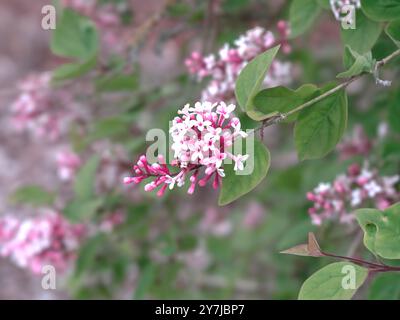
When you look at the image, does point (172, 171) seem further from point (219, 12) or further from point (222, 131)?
point (219, 12)

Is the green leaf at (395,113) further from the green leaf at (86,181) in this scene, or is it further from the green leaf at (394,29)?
the green leaf at (86,181)

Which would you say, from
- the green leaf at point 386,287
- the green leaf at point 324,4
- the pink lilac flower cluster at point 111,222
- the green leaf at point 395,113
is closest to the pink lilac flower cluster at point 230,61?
the green leaf at point 324,4

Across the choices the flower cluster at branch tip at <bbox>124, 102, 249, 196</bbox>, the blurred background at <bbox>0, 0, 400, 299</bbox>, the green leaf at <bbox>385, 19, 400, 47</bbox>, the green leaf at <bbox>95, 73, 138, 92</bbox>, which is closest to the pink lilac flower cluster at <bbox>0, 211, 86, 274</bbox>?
the blurred background at <bbox>0, 0, 400, 299</bbox>

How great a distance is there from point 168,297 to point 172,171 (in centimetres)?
99

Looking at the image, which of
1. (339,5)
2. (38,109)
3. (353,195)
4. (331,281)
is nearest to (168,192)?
(38,109)

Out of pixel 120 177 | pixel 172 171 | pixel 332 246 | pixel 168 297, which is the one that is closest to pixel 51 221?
Result: pixel 120 177

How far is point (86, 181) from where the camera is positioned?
6.69 feet

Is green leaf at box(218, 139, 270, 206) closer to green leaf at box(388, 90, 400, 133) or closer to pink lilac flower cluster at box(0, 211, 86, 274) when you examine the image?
green leaf at box(388, 90, 400, 133)

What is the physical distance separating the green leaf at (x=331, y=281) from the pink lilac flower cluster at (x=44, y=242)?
1.06 meters

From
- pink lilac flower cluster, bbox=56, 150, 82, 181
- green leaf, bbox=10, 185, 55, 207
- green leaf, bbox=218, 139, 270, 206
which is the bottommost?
green leaf, bbox=218, 139, 270, 206

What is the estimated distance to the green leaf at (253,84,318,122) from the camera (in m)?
1.19

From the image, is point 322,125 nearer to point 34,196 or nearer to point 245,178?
point 245,178

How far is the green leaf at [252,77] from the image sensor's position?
1112mm

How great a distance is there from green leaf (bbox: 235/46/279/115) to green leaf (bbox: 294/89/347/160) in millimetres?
112
